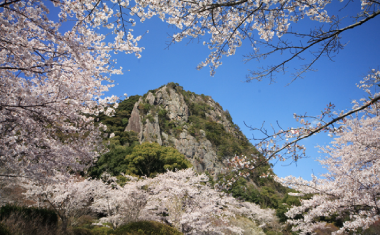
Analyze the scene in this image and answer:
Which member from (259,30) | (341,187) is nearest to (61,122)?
(259,30)

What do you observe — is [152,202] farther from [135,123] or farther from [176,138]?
[176,138]

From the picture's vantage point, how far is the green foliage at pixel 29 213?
218 inches

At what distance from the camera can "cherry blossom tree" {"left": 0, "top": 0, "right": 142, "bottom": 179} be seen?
3.07 metres

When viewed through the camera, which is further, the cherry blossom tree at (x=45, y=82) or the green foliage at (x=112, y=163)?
the green foliage at (x=112, y=163)

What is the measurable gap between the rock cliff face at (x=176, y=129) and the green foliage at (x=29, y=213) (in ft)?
81.5

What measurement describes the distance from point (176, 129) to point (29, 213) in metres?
33.8

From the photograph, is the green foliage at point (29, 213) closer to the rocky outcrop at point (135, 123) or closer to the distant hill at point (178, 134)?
the distant hill at point (178, 134)

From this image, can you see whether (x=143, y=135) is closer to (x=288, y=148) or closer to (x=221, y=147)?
(x=221, y=147)

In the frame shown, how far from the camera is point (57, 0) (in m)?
3.02

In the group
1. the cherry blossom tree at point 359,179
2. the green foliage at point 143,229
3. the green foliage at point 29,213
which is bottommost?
the green foliage at point 29,213

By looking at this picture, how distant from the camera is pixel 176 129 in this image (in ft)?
130

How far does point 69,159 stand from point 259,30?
19.5 ft

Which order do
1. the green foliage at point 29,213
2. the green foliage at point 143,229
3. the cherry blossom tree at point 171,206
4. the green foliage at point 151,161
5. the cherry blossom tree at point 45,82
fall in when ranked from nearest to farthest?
the cherry blossom tree at point 45,82, the green foliage at point 143,229, the green foliage at point 29,213, the cherry blossom tree at point 171,206, the green foliage at point 151,161

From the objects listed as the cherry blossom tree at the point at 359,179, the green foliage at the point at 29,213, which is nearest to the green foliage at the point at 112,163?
the green foliage at the point at 29,213
